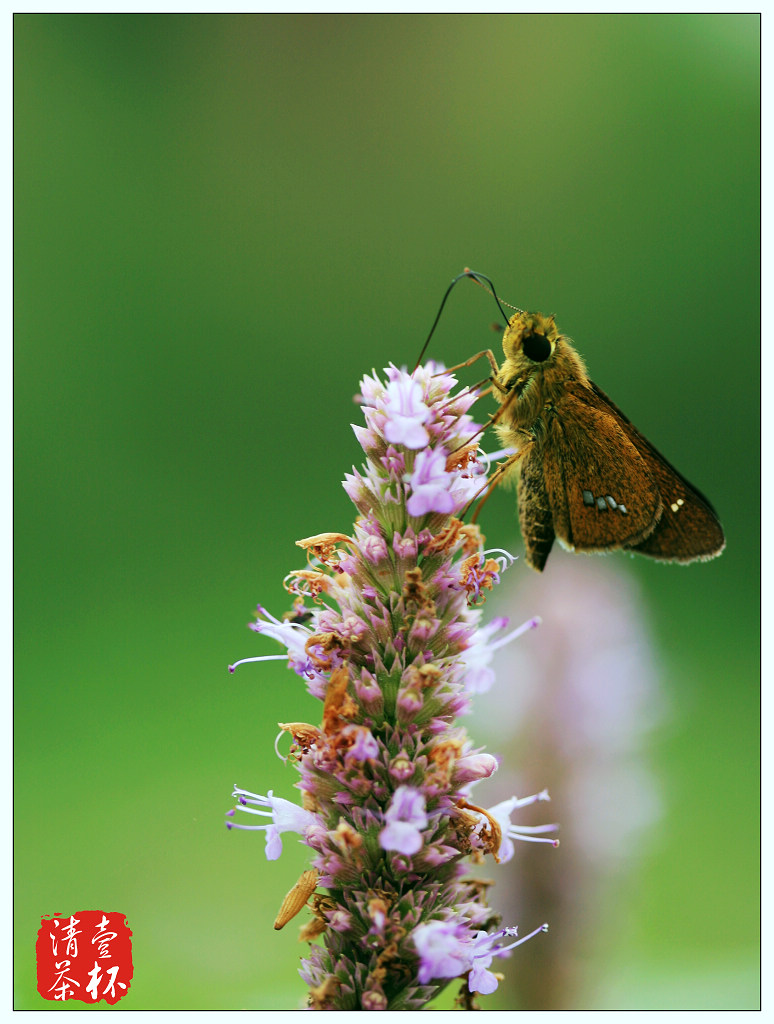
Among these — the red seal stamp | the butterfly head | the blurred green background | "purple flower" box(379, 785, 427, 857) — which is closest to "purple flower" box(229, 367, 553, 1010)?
"purple flower" box(379, 785, 427, 857)

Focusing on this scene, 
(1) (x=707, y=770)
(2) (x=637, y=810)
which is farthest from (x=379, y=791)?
(1) (x=707, y=770)

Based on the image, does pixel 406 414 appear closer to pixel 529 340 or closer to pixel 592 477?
pixel 529 340

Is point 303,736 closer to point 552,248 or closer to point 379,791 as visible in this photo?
point 379,791

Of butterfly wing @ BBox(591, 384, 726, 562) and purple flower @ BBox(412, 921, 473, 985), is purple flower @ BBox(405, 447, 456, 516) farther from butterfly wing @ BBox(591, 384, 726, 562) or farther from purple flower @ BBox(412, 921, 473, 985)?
butterfly wing @ BBox(591, 384, 726, 562)

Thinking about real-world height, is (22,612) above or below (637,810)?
above

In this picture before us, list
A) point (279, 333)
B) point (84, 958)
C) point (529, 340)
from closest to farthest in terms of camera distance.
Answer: point (84, 958)
point (529, 340)
point (279, 333)

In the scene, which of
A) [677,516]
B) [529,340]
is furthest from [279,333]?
[677,516]
